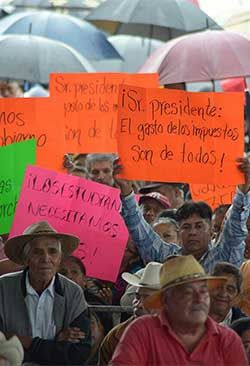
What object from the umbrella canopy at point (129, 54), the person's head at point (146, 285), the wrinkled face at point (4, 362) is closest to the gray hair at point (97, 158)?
the person's head at point (146, 285)

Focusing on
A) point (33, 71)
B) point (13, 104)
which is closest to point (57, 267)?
point (13, 104)

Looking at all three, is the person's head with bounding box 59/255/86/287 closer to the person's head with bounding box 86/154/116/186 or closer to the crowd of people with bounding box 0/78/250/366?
the crowd of people with bounding box 0/78/250/366

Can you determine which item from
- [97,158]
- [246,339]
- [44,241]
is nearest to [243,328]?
[246,339]

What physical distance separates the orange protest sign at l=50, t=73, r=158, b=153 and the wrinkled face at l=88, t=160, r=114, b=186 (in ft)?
0.88

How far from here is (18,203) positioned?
10.3 meters

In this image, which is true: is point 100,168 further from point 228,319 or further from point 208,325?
point 208,325

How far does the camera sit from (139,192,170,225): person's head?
11.3 metres

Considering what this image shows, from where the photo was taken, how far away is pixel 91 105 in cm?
1177

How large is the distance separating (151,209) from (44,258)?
226 centimetres

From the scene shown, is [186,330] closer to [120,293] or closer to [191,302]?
[191,302]

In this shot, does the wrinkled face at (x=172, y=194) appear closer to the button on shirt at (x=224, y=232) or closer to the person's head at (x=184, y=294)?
the button on shirt at (x=224, y=232)

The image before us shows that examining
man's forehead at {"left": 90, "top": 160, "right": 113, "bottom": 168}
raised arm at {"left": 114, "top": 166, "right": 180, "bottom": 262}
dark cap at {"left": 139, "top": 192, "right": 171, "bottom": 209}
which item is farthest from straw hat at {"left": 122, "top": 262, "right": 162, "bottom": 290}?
man's forehead at {"left": 90, "top": 160, "right": 113, "bottom": 168}

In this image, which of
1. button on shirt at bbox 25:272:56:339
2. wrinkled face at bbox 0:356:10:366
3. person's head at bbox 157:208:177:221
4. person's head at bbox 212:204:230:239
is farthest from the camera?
person's head at bbox 212:204:230:239

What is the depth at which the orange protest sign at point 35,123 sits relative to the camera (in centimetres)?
1089
